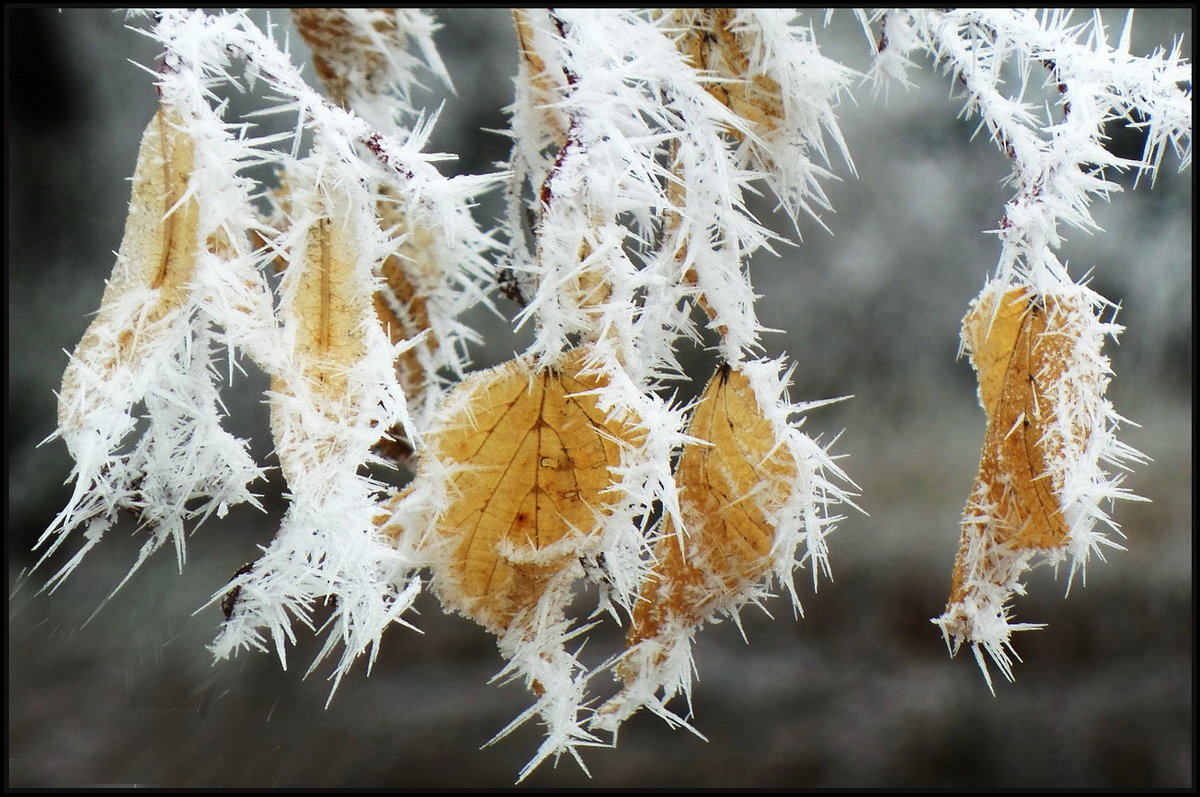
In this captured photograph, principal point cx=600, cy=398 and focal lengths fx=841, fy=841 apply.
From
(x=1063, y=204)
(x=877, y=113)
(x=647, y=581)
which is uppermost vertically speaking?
(x=877, y=113)

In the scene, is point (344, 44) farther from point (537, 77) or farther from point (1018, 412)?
point (1018, 412)

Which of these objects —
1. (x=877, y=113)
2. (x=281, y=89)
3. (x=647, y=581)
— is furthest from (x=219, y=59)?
(x=877, y=113)

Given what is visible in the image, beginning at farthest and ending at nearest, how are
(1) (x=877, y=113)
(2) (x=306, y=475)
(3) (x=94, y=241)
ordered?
(1) (x=877, y=113) < (3) (x=94, y=241) < (2) (x=306, y=475)

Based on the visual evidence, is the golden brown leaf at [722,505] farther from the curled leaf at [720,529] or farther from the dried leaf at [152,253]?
the dried leaf at [152,253]

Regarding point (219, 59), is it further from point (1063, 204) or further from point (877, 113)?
point (877, 113)

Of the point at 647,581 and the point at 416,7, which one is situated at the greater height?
the point at 416,7

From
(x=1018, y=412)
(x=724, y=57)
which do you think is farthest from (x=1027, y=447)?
(x=724, y=57)

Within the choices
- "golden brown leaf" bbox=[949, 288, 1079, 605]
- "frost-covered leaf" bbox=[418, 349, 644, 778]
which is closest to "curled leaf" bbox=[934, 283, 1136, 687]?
"golden brown leaf" bbox=[949, 288, 1079, 605]
